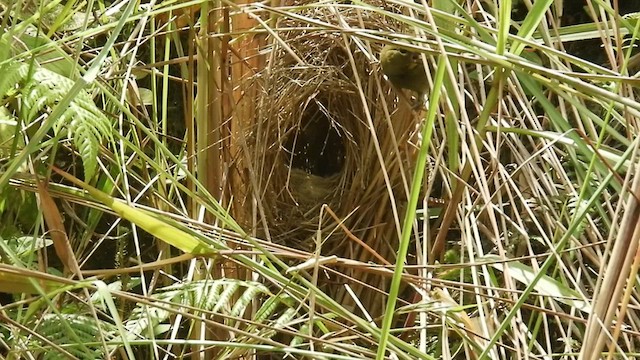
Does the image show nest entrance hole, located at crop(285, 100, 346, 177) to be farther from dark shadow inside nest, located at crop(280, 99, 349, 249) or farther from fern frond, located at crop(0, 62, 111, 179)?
fern frond, located at crop(0, 62, 111, 179)

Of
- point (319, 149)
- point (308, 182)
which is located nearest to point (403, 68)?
point (308, 182)

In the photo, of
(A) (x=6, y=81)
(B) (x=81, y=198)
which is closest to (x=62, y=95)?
(A) (x=6, y=81)

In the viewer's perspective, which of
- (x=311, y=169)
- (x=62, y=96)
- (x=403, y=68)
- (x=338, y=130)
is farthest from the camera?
(x=311, y=169)

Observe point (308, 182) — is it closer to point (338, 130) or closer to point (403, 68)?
point (338, 130)

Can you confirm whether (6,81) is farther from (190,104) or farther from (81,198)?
(190,104)

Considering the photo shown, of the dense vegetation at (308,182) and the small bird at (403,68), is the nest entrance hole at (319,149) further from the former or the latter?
the small bird at (403,68)

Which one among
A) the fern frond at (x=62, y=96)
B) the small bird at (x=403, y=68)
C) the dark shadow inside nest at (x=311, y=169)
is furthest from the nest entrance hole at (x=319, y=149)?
the fern frond at (x=62, y=96)
